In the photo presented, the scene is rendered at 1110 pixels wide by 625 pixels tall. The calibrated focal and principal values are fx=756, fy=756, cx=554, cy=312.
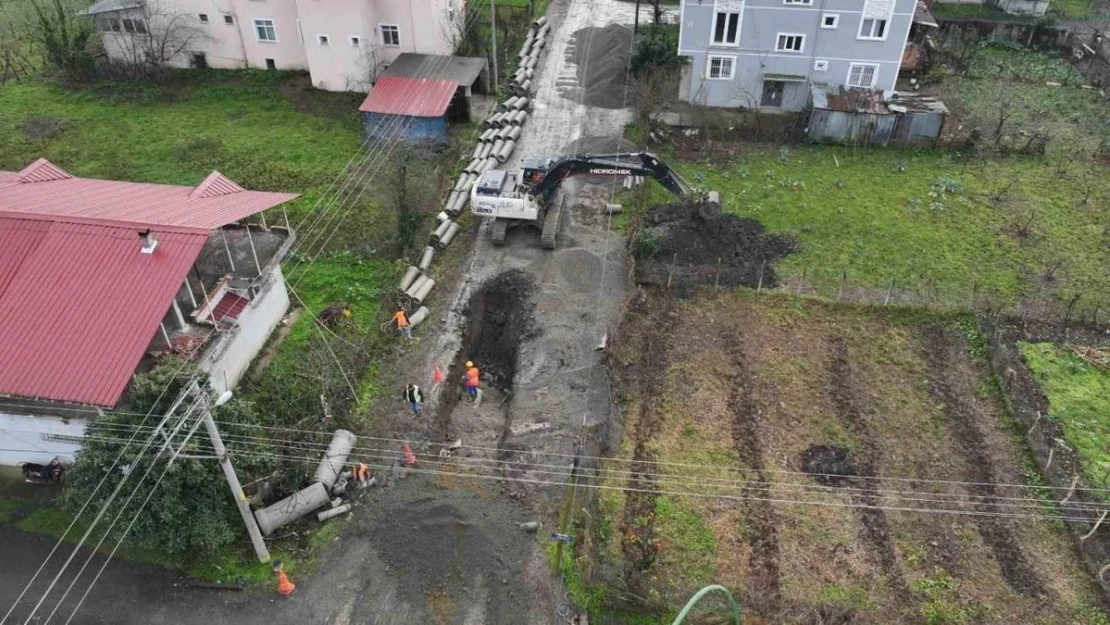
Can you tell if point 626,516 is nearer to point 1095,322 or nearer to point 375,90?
point 1095,322

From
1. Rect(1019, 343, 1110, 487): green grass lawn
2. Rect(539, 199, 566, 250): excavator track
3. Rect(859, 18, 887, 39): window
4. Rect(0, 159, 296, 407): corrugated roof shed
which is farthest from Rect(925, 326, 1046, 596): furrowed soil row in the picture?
Rect(0, 159, 296, 407): corrugated roof shed

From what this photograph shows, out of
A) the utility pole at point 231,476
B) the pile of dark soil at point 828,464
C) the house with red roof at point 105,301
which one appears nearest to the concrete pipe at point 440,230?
the house with red roof at point 105,301

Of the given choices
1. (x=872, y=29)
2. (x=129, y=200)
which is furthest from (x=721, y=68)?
(x=129, y=200)

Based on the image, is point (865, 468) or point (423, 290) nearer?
point (865, 468)

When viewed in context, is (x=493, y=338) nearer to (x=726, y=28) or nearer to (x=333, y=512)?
(x=333, y=512)

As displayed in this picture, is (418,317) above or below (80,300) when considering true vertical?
below
